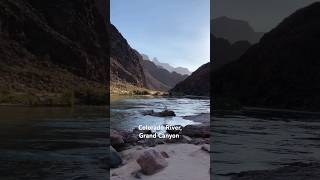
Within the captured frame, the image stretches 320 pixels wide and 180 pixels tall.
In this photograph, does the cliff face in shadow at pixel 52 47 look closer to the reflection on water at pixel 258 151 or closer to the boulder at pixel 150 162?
the reflection on water at pixel 258 151

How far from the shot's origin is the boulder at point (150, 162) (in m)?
14.5

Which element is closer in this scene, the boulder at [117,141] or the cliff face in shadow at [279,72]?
the boulder at [117,141]

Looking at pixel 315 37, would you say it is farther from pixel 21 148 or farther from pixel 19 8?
pixel 21 148

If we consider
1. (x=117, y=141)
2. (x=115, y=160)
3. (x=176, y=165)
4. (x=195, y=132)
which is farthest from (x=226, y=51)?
(x=176, y=165)

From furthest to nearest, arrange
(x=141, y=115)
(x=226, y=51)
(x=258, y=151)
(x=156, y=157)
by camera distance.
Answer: (x=226, y=51), (x=141, y=115), (x=258, y=151), (x=156, y=157)

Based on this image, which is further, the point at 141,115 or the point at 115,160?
the point at 141,115

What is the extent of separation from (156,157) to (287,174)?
4.98 metres

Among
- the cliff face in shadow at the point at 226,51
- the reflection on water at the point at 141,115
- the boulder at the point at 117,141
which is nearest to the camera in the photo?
the boulder at the point at 117,141

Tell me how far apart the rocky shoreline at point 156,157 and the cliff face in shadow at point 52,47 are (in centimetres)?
8762

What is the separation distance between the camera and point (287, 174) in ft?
54.8

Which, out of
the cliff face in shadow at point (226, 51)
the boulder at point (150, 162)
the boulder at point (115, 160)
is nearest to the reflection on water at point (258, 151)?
the boulder at point (150, 162)

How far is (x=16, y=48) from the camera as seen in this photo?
140 m

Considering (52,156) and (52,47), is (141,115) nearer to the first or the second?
(52,156)

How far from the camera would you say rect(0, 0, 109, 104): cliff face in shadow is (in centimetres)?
12288
